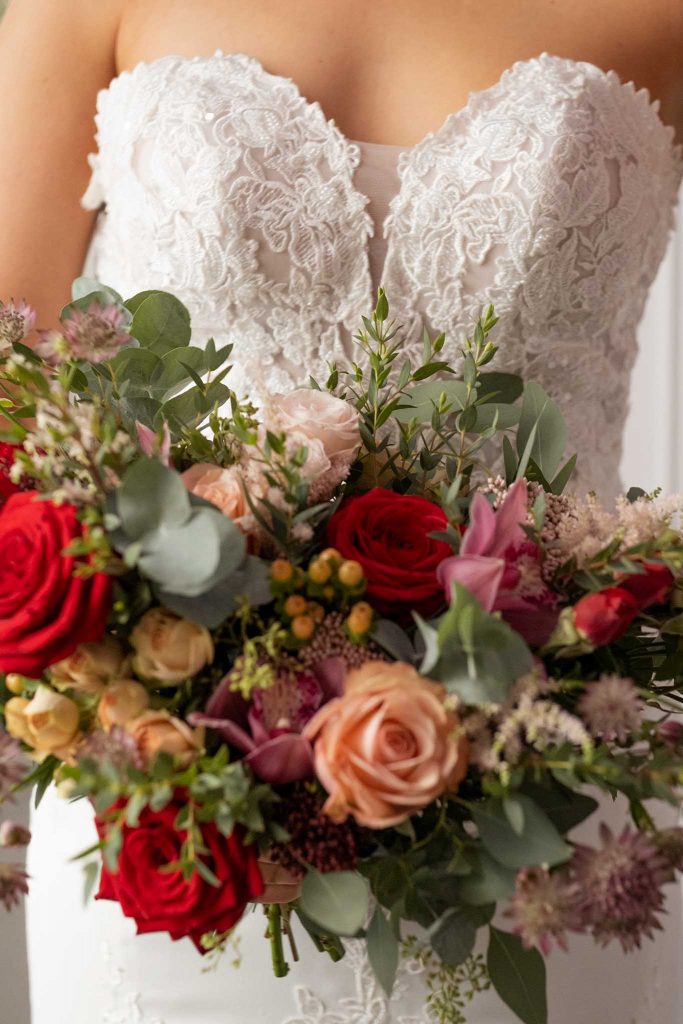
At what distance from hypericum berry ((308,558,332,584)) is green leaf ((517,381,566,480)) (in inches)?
8.5

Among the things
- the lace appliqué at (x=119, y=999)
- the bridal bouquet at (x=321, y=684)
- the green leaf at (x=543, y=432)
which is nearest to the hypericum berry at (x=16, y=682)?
the bridal bouquet at (x=321, y=684)

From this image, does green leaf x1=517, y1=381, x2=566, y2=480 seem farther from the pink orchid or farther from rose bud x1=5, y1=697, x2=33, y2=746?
rose bud x1=5, y1=697, x2=33, y2=746

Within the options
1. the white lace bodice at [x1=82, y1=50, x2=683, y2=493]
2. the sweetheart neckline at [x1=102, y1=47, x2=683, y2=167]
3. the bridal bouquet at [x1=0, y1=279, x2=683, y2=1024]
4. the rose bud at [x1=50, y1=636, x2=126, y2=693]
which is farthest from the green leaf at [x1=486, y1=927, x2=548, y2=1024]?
the sweetheart neckline at [x1=102, y1=47, x2=683, y2=167]

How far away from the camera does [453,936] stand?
22.6 inches

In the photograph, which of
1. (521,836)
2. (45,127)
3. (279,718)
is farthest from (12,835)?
(45,127)

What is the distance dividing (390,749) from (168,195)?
74 cm

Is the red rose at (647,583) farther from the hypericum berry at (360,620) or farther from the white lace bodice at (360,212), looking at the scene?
the white lace bodice at (360,212)

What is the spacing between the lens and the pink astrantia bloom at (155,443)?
0.55 metres

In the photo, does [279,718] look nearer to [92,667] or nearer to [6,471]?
[92,667]

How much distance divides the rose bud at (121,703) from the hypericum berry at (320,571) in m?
0.10

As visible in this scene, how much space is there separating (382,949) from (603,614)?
0.70ft

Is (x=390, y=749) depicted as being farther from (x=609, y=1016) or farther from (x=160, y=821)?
(x=609, y=1016)

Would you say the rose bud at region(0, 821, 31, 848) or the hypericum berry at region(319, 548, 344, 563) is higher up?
the hypericum berry at region(319, 548, 344, 563)

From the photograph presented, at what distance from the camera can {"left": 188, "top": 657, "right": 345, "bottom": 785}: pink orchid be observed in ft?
1.70
